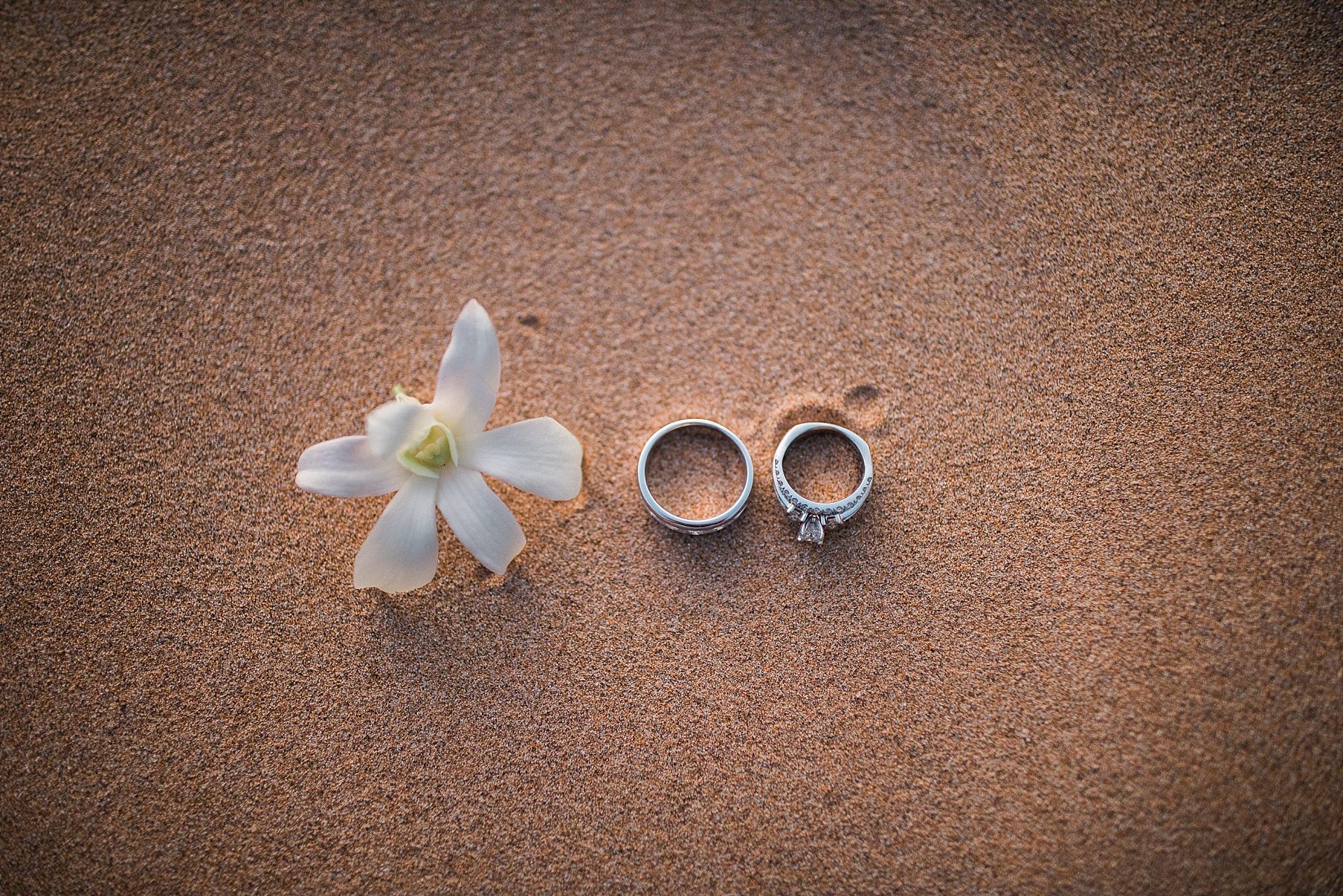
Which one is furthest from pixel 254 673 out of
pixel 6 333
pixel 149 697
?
pixel 6 333

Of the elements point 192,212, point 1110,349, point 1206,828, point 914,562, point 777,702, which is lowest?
point 1206,828

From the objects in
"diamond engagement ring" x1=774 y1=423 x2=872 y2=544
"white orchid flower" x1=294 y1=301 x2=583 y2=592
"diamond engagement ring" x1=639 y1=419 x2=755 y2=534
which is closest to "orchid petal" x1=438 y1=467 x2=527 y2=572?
"white orchid flower" x1=294 y1=301 x2=583 y2=592

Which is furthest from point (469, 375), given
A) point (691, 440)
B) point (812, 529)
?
point (812, 529)

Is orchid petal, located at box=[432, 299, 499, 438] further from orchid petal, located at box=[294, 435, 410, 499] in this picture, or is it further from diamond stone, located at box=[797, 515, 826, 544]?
diamond stone, located at box=[797, 515, 826, 544]

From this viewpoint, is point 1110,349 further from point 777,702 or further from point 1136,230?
point 777,702

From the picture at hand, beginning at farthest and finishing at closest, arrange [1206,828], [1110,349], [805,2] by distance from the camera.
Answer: [805,2] → [1110,349] → [1206,828]

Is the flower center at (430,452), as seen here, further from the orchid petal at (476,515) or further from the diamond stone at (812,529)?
the diamond stone at (812,529)

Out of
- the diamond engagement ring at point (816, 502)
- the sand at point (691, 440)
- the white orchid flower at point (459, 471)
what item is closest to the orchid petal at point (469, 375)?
the white orchid flower at point (459, 471)
